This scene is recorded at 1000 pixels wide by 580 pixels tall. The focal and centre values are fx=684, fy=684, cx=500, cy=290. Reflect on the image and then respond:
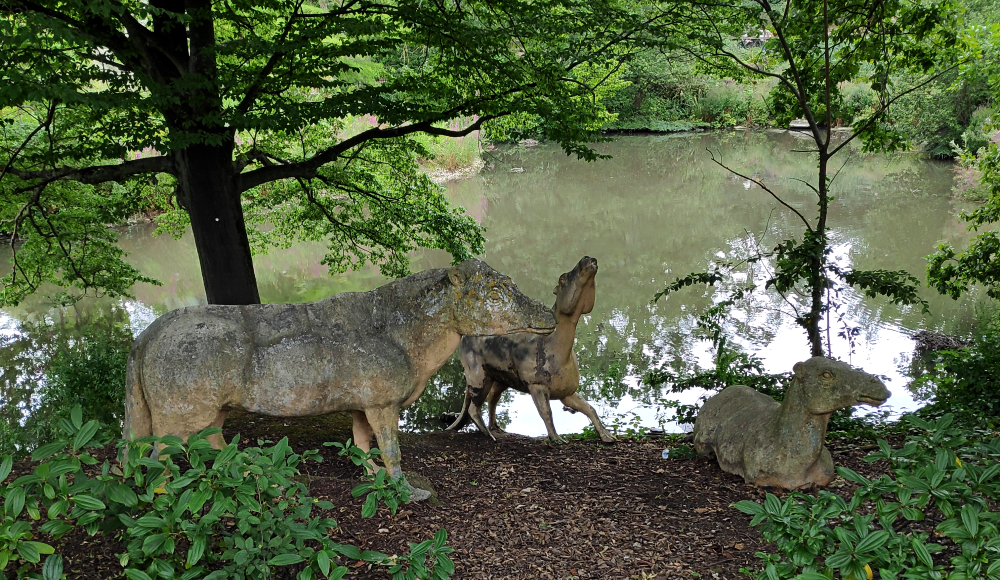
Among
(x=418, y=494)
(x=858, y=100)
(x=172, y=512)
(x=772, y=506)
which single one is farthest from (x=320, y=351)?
(x=858, y=100)

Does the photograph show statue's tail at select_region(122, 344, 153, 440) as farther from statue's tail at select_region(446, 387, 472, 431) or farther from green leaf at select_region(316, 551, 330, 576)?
statue's tail at select_region(446, 387, 472, 431)

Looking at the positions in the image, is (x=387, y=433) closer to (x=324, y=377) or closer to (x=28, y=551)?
(x=324, y=377)

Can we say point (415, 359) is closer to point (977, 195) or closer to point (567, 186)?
point (977, 195)

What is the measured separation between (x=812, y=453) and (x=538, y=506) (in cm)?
199

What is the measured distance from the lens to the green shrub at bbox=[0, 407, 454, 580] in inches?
110

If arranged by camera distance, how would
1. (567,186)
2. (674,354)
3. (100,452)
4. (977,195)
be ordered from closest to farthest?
(100,452)
(674,354)
(977,195)
(567,186)

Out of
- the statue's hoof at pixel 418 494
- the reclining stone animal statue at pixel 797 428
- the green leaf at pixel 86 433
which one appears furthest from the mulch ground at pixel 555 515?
the green leaf at pixel 86 433

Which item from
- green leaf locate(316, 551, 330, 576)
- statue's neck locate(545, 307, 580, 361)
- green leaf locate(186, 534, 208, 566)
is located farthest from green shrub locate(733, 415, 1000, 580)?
statue's neck locate(545, 307, 580, 361)

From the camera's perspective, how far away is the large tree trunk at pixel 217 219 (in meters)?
6.86

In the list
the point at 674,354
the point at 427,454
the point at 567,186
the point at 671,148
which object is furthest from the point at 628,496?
the point at 671,148

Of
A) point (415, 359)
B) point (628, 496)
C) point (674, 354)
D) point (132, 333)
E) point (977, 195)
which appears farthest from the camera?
point (977, 195)

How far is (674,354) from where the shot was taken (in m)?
11.6

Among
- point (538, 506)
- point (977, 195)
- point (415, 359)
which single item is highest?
point (977, 195)

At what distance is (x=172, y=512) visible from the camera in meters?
2.93
